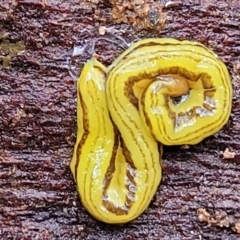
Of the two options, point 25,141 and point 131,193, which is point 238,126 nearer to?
point 131,193

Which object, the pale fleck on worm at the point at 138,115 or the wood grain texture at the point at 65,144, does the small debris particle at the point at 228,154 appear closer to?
the wood grain texture at the point at 65,144

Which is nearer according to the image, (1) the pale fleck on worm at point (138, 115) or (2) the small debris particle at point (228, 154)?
(1) the pale fleck on worm at point (138, 115)

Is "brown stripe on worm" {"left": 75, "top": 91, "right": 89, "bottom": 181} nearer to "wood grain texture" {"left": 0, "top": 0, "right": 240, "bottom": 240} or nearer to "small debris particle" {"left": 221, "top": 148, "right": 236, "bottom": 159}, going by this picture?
"wood grain texture" {"left": 0, "top": 0, "right": 240, "bottom": 240}

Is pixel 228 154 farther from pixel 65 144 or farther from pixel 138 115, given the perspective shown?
pixel 65 144

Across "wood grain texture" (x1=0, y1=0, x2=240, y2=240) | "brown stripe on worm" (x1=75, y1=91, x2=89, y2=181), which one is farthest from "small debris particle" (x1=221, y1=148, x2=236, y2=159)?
"brown stripe on worm" (x1=75, y1=91, x2=89, y2=181)

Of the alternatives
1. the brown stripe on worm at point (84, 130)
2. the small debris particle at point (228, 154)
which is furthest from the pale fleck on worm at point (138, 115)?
the small debris particle at point (228, 154)

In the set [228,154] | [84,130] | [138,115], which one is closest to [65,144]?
[84,130]
